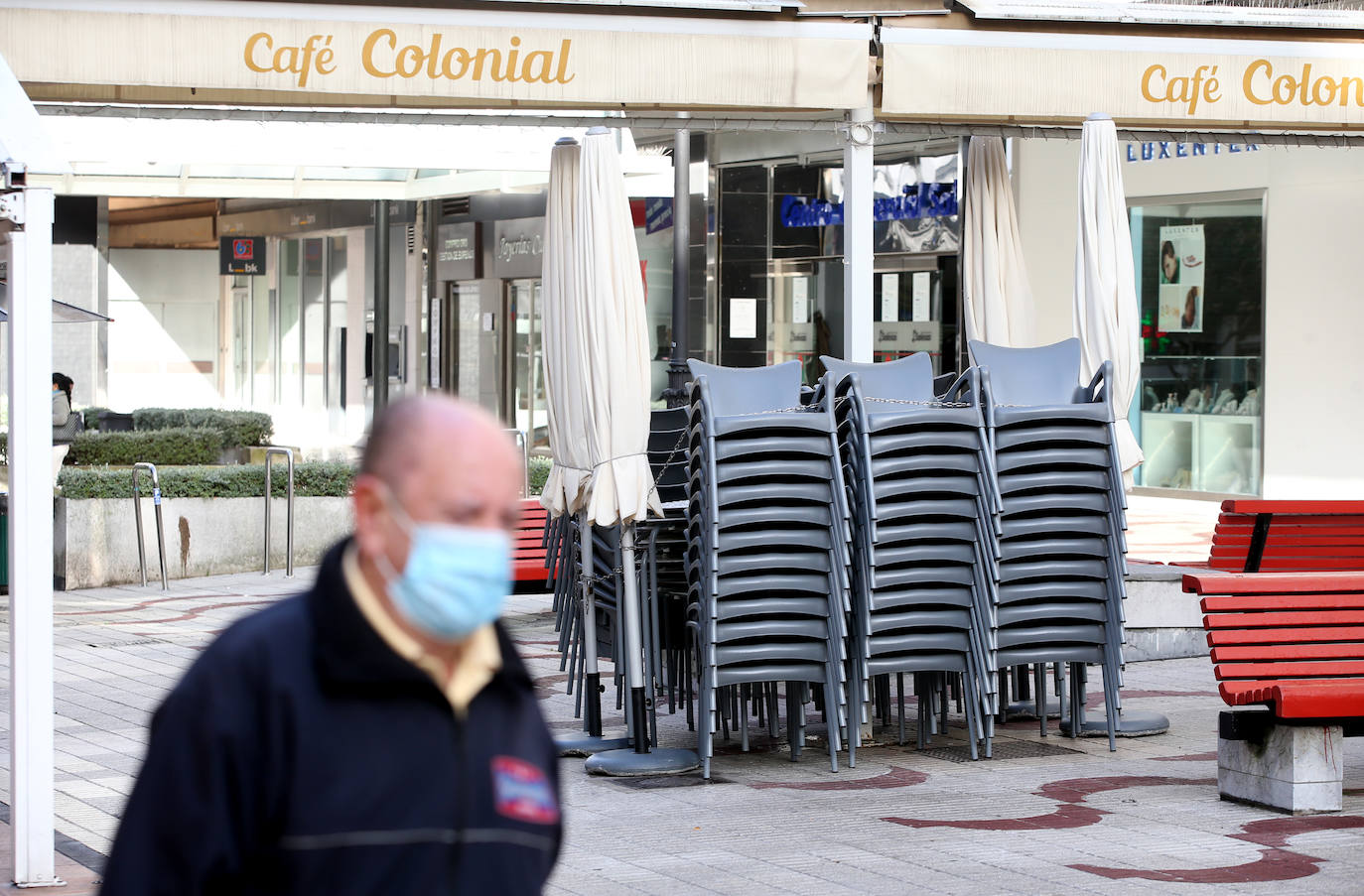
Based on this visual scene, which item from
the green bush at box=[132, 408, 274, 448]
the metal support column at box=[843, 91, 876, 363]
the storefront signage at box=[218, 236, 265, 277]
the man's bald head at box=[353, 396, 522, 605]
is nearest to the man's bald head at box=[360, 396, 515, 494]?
the man's bald head at box=[353, 396, 522, 605]

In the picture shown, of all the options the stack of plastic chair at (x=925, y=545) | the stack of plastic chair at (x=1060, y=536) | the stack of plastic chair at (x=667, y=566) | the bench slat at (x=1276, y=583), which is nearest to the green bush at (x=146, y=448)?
the stack of plastic chair at (x=667, y=566)

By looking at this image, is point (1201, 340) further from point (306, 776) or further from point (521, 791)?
point (306, 776)

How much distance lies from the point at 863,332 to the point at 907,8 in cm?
160

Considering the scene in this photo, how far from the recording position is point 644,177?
19.5 m

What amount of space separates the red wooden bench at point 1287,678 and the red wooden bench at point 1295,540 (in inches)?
109

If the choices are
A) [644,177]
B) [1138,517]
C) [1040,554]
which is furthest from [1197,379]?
[1040,554]

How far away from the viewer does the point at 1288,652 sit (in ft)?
22.1

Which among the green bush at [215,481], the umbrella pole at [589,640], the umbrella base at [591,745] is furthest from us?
the green bush at [215,481]

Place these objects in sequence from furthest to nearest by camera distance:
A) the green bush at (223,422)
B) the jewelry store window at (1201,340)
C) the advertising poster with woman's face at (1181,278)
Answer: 1. the green bush at (223,422)
2. the advertising poster with woman's face at (1181,278)
3. the jewelry store window at (1201,340)

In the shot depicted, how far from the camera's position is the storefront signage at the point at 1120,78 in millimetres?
8891

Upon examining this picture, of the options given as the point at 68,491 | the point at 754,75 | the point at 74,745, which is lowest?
the point at 74,745

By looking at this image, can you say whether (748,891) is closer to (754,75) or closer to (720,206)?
(754,75)

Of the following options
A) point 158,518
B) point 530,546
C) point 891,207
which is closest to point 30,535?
point 530,546

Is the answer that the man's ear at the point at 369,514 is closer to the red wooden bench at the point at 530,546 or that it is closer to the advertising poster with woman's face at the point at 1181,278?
the red wooden bench at the point at 530,546
